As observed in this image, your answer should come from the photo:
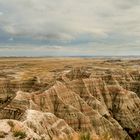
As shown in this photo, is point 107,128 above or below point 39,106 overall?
below

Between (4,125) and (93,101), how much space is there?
38168 mm

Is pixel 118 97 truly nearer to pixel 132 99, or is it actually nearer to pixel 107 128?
pixel 132 99

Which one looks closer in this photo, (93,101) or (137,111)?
(93,101)

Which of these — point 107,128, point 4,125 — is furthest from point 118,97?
point 4,125

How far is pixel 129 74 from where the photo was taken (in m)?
99.4

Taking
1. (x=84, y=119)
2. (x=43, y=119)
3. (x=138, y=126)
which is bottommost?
(x=138, y=126)

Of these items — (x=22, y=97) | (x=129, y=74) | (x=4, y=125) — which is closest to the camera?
(x=4, y=125)

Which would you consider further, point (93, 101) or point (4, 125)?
point (93, 101)

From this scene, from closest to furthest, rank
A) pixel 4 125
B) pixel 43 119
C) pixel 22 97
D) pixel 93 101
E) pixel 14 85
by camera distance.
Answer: pixel 4 125, pixel 43 119, pixel 22 97, pixel 93 101, pixel 14 85

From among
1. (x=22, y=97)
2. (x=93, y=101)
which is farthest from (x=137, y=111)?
(x=22, y=97)

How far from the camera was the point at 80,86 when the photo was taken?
70.6m

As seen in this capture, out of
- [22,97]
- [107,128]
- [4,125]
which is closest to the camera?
[4,125]

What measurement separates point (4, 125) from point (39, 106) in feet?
82.0

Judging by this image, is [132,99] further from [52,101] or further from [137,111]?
[52,101]
